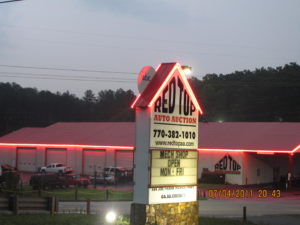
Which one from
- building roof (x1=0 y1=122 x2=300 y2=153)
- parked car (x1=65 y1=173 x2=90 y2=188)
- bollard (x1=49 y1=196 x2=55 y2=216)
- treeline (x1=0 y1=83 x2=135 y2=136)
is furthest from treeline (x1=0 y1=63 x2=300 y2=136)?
bollard (x1=49 y1=196 x2=55 y2=216)

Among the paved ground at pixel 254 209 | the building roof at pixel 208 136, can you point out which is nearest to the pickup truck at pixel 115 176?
the building roof at pixel 208 136

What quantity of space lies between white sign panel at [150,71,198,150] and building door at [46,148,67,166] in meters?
50.8

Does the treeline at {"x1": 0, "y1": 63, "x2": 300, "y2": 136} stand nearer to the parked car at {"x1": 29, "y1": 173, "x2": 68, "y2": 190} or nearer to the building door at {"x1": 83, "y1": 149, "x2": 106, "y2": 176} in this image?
the building door at {"x1": 83, "y1": 149, "x2": 106, "y2": 176}

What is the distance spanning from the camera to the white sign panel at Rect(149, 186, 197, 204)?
55.5 ft

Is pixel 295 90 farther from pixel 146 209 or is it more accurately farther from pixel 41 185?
pixel 146 209

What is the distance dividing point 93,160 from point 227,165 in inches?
634

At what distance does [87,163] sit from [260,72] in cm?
5588

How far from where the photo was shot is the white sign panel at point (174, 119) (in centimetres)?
1717

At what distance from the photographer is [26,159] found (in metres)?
71.0

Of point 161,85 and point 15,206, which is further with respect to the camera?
point 15,206

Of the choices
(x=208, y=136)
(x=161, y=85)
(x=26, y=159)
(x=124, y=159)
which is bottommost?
(x=26, y=159)

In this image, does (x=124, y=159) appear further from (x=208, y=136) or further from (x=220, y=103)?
(x=220, y=103)
